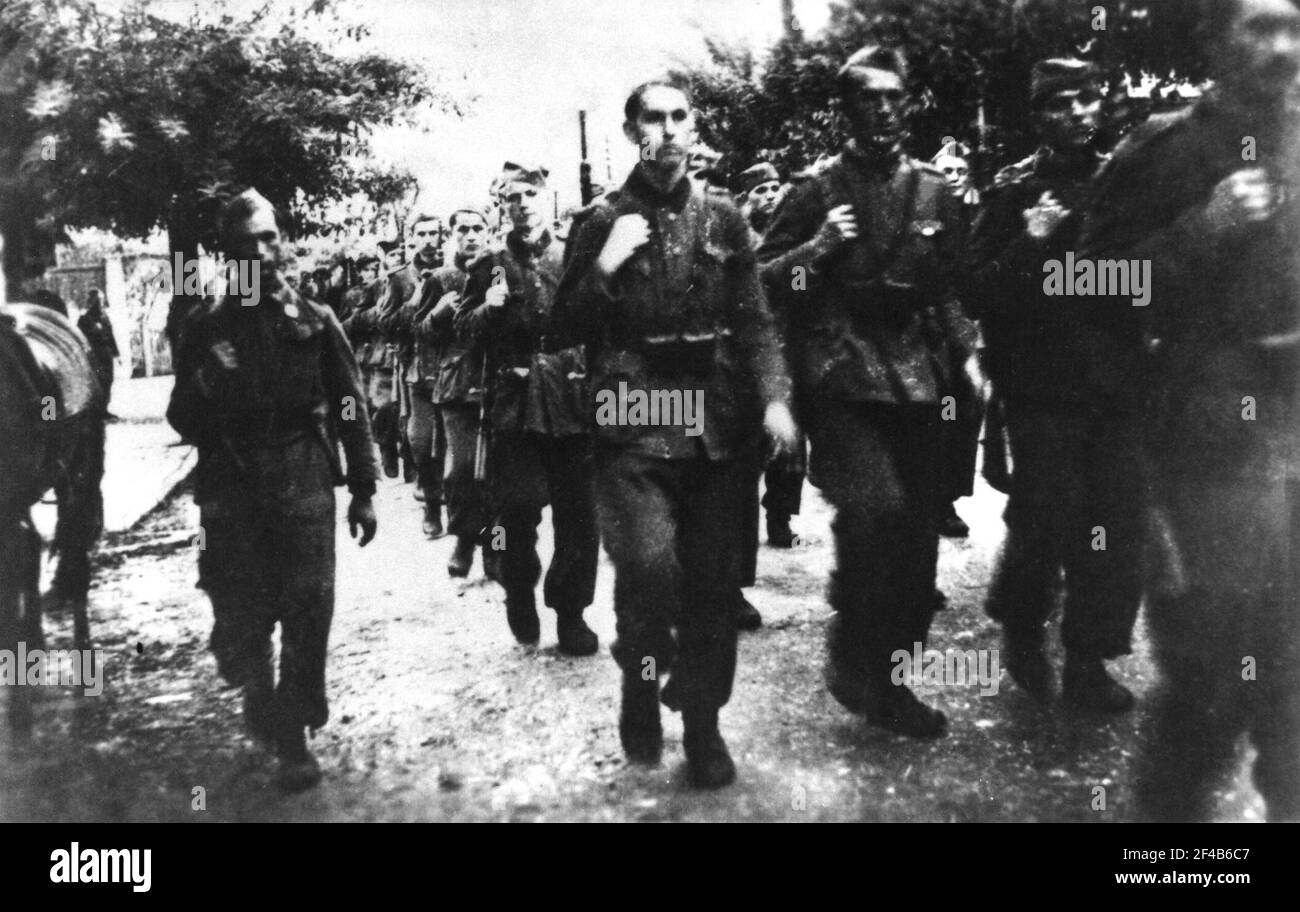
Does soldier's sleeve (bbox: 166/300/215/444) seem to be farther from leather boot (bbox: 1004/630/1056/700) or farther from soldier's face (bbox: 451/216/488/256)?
leather boot (bbox: 1004/630/1056/700)

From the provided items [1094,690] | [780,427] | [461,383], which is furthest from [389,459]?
[1094,690]

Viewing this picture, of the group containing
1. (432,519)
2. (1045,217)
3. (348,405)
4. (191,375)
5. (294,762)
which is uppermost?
(1045,217)

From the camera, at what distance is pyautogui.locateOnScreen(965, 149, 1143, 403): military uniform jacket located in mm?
4160

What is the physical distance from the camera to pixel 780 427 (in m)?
3.84

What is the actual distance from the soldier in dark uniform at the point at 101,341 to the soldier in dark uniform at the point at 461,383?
1678mm

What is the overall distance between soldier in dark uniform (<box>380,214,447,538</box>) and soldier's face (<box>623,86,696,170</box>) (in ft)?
8.65

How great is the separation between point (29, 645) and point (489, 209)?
2.74 meters

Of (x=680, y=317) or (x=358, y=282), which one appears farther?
(x=358, y=282)

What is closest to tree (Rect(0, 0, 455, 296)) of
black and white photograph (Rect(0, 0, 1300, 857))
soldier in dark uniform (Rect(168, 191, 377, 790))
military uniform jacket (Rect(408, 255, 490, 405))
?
black and white photograph (Rect(0, 0, 1300, 857))

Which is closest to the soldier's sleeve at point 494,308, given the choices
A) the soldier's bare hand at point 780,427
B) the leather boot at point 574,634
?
the leather boot at point 574,634

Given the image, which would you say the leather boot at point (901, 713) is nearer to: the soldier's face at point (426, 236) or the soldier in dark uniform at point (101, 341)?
the soldier's face at point (426, 236)

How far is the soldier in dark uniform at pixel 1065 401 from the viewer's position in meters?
4.17

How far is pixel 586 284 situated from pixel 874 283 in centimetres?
110

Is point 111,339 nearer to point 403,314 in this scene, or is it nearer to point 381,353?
point 403,314
